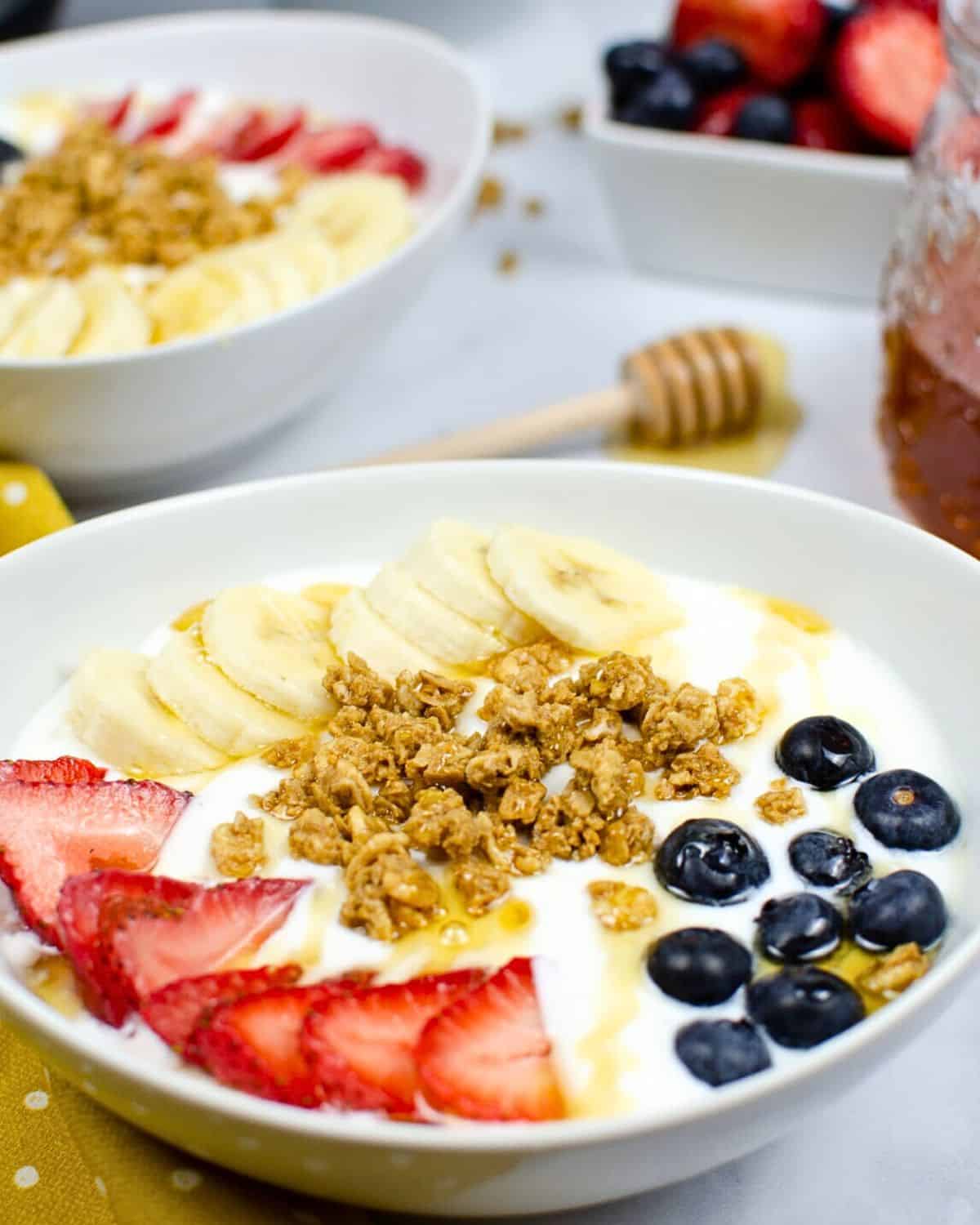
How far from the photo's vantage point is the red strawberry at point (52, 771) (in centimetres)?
111

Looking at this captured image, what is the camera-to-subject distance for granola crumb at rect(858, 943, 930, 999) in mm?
927

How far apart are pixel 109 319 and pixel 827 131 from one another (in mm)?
1048

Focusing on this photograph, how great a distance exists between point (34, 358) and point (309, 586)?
0.46m

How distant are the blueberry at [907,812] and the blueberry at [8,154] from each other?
5.25ft

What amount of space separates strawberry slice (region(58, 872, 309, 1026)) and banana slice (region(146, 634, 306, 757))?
7.5 inches

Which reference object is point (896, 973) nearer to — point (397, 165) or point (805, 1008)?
point (805, 1008)

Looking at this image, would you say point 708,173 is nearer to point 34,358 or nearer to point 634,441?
point 634,441

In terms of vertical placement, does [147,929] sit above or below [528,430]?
above

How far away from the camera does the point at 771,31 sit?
2.08 meters

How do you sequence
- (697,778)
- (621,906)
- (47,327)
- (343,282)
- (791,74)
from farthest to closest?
1. (791,74)
2. (343,282)
3. (47,327)
4. (697,778)
5. (621,906)

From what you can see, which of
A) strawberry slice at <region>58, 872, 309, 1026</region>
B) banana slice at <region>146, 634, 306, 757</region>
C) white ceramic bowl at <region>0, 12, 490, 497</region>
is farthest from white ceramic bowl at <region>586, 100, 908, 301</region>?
strawberry slice at <region>58, 872, 309, 1026</region>

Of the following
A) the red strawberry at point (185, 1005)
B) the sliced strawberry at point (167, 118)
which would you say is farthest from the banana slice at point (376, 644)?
the sliced strawberry at point (167, 118)

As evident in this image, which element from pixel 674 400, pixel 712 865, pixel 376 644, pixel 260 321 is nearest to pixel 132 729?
pixel 376 644

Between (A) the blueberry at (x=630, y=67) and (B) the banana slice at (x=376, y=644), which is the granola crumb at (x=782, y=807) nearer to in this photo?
(B) the banana slice at (x=376, y=644)
